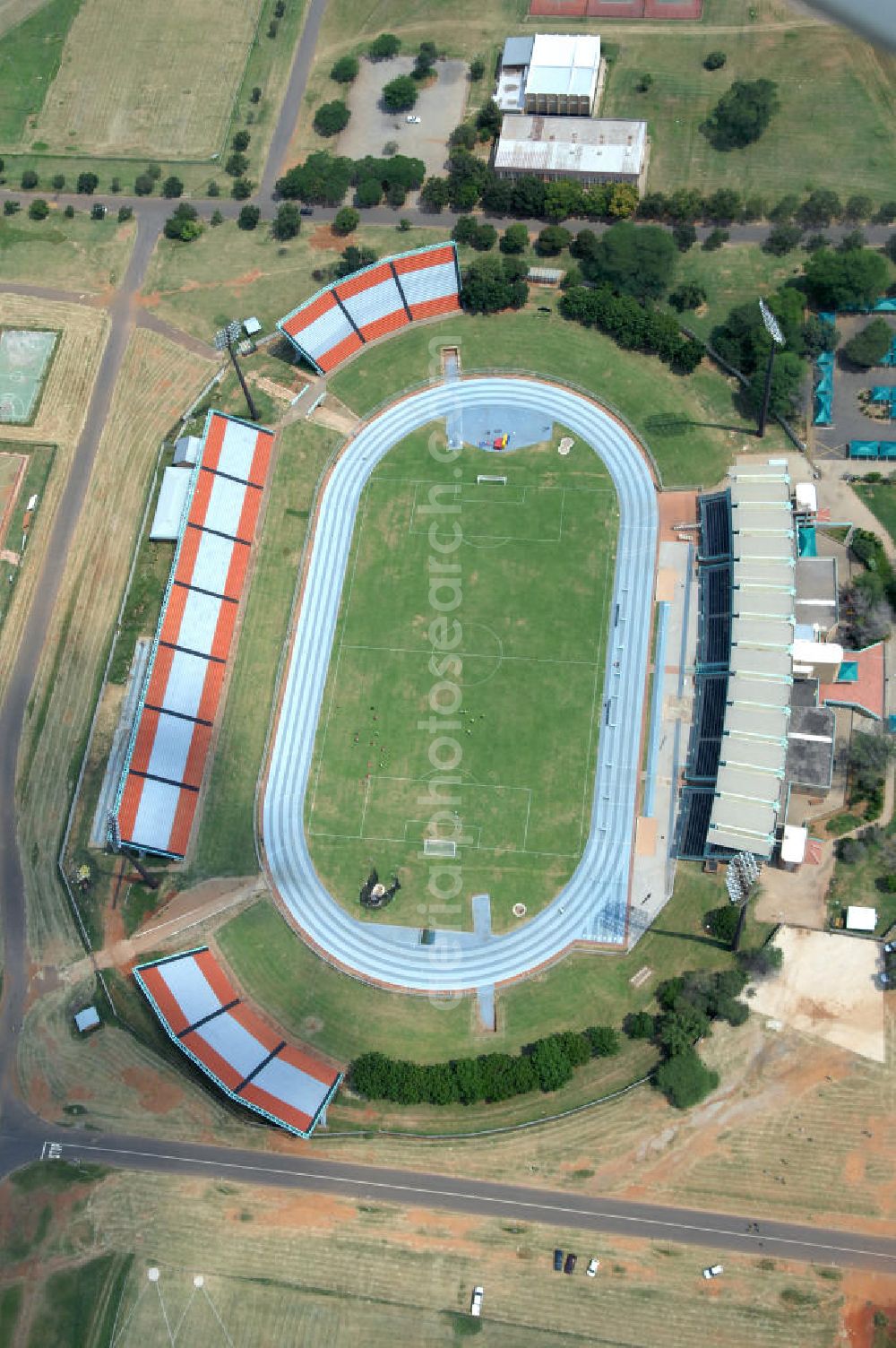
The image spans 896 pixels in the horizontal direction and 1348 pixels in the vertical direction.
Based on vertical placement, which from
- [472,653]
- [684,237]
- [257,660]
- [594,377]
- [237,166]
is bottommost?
[257,660]

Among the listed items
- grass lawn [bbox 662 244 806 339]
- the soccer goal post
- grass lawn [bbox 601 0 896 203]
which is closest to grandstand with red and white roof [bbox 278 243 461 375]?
grass lawn [bbox 662 244 806 339]

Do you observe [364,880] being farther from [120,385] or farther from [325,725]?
[120,385]

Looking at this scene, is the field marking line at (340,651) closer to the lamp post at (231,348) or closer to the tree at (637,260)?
the lamp post at (231,348)

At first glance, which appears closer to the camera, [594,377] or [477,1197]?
[477,1197]

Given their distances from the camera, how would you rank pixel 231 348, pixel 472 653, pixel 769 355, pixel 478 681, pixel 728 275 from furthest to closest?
1. pixel 728 275
2. pixel 231 348
3. pixel 769 355
4. pixel 472 653
5. pixel 478 681

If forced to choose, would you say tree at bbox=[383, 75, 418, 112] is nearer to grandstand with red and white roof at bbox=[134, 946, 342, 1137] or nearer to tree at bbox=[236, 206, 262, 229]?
tree at bbox=[236, 206, 262, 229]

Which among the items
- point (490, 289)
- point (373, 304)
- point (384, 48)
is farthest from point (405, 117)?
point (490, 289)

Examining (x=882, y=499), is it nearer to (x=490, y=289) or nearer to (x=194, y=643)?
(x=490, y=289)
